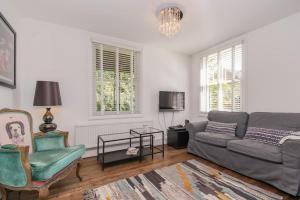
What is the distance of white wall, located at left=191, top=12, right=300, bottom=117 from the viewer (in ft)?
8.59

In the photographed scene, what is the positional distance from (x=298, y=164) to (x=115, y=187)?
7.36ft

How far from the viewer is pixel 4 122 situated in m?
1.81

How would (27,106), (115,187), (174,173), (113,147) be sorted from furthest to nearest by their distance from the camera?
1. (113,147)
2. (27,106)
3. (174,173)
4. (115,187)

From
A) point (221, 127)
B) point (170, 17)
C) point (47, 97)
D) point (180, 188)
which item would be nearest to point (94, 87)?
point (47, 97)

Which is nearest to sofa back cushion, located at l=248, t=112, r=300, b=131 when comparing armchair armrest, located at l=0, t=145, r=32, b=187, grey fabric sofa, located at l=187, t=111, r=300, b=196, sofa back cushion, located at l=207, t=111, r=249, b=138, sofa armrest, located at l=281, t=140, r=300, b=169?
grey fabric sofa, located at l=187, t=111, r=300, b=196

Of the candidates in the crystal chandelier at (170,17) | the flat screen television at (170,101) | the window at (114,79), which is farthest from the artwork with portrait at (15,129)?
the flat screen television at (170,101)

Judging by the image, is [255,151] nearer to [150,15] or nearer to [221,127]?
[221,127]

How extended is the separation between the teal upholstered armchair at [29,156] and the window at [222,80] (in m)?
3.27

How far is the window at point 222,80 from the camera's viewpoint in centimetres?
350

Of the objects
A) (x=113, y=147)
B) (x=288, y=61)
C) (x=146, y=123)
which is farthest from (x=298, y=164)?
(x=113, y=147)

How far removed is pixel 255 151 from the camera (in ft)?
7.19

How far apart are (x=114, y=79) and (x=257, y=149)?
116 inches

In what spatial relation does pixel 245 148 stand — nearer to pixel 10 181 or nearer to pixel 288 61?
pixel 288 61

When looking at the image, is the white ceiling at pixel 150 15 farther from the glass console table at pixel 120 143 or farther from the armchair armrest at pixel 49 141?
the glass console table at pixel 120 143
